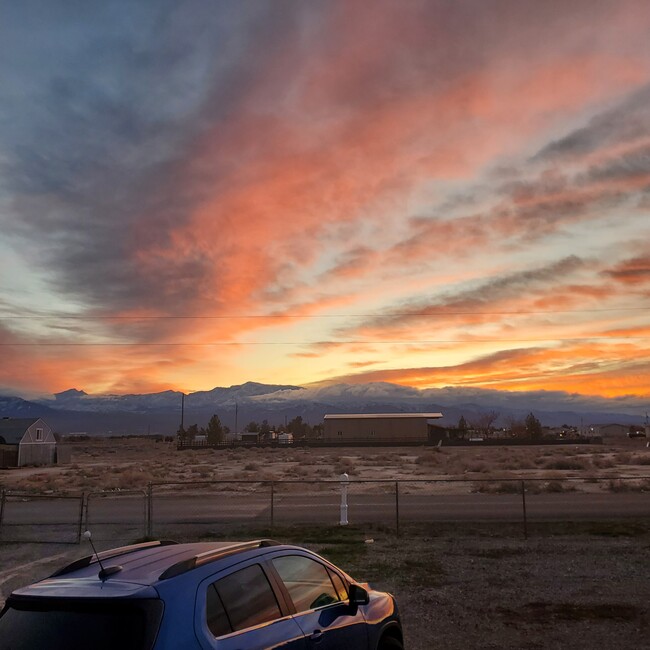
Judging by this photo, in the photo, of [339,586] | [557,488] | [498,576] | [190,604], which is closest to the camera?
[190,604]

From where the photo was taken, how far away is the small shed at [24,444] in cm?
6481

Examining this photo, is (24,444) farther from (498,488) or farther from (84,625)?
(84,625)

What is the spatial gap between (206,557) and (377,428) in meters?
122

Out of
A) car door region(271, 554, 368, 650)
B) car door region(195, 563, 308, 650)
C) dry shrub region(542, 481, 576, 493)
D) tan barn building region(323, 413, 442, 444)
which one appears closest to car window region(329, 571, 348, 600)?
car door region(271, 554, 368, 650)

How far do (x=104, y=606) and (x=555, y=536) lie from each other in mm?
15523

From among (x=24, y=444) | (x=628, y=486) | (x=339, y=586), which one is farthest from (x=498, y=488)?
(x=24, y=444)

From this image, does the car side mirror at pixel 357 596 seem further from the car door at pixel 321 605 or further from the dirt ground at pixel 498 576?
the dirt ground at pixel 498 576

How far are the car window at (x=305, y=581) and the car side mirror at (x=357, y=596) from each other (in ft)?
0.51

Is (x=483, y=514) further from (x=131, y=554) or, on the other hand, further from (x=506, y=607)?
(x=131, y=554)

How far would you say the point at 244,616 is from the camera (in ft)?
14.3

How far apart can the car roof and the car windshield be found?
0.08 m

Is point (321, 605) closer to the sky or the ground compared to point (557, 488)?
closer to the sky

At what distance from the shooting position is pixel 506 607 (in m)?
10.4

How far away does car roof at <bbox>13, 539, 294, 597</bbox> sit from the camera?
409 cm
